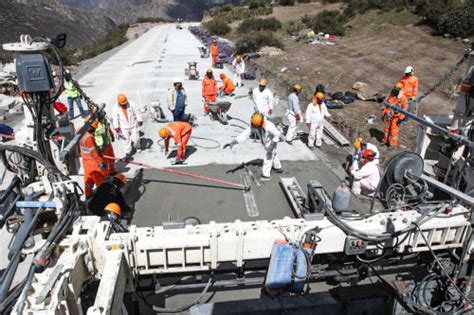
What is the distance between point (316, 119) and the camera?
1037 cm

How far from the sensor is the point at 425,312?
4.86 m

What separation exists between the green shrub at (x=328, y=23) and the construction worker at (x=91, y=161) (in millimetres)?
31007

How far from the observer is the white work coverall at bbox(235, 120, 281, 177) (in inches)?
326

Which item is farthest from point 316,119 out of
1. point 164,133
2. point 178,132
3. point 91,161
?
point 91,161

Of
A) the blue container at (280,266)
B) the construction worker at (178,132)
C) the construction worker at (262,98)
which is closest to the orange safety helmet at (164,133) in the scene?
the construction worker at (178,132)

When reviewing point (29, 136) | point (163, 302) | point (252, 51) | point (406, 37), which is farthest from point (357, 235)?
point (406, 37)

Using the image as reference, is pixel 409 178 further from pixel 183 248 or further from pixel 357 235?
pixel 183 248

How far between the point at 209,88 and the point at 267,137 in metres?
5.25

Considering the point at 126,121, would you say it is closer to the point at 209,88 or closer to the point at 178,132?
the point at 178,132

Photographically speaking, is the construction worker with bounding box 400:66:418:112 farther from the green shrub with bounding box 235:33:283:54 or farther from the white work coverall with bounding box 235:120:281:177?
the green shrub with bounding box 235:33:283:54

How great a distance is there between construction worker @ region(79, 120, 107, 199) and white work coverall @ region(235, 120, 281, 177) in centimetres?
299

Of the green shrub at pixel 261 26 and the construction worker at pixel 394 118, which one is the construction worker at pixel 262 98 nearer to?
the construction worker at pixel 394 118

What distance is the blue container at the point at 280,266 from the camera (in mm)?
4273

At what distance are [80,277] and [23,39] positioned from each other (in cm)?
352
